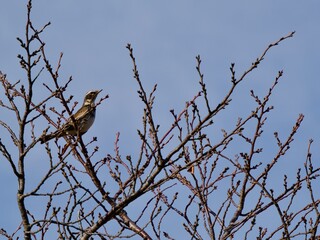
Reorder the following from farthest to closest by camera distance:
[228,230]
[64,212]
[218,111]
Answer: [228,230] → [64,212] → [218,111]

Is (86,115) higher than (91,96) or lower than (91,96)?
lower

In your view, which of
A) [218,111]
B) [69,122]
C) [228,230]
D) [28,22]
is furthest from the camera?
[228,230]

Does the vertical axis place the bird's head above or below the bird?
above

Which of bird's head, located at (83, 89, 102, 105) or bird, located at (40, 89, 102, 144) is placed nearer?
bird, located at (40, 89, 102, 144)

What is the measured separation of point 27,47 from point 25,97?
526 millimetres

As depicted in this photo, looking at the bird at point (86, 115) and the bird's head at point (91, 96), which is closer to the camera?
the bird at point (86, 115)

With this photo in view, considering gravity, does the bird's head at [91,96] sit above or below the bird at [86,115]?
above

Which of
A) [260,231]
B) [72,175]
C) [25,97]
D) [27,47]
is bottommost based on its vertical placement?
[260,231]

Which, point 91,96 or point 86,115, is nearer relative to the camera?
point 86,115

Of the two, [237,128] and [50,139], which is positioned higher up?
[50,139]

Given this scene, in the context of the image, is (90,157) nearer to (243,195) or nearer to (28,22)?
(28,22)

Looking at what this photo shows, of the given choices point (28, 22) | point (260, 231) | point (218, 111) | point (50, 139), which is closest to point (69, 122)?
point (50, 139)

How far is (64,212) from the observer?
6.16 metres

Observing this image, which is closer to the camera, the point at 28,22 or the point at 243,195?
the point at 28,22
